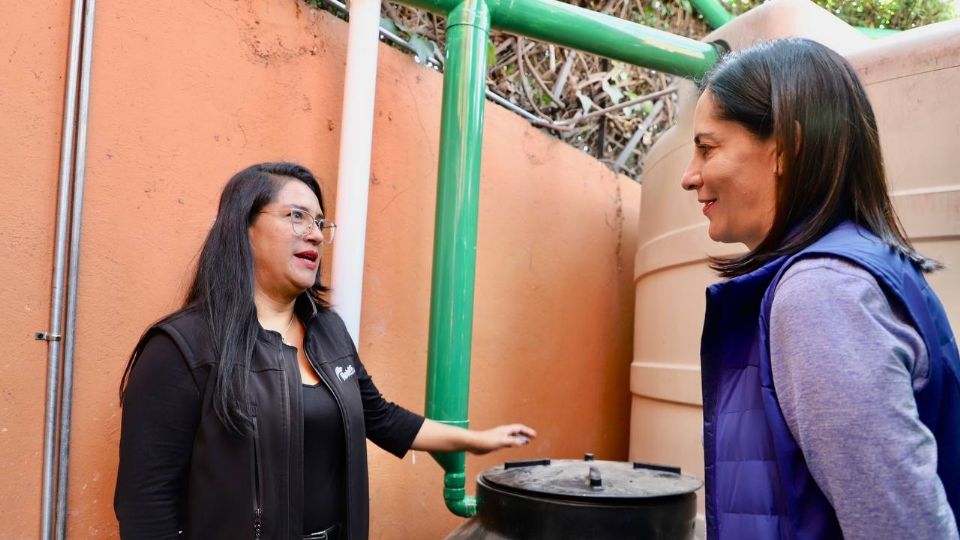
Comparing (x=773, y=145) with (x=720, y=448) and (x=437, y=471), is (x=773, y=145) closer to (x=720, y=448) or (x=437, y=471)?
(x=720, y=448)

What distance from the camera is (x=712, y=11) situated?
14.0 ft

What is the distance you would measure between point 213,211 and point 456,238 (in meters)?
0.78

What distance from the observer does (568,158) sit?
348cm

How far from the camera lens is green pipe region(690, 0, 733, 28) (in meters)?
4.22

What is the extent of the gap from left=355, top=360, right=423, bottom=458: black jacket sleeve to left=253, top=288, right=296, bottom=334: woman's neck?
0.26 metres

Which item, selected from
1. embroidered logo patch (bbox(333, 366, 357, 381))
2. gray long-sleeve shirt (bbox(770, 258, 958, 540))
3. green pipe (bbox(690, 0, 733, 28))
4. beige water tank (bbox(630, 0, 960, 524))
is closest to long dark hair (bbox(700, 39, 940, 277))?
gray long-sleeve shirt (bbox(770, 258, 958, 540))

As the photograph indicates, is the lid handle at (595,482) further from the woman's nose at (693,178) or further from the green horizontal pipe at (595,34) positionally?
the green horizontal pipe at (595,34)

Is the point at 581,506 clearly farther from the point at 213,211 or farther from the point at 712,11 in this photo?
the point at 712,11

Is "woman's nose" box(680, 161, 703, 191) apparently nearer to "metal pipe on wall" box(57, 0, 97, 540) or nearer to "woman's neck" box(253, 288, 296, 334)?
"woman's neck" box(253, 288, 296, 334)

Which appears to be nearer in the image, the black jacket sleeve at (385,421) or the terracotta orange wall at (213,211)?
the terracotta orange wall at (213,211)

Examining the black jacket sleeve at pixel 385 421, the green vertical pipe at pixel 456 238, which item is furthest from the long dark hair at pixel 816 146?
the green vertical pipe at pixel 456 238

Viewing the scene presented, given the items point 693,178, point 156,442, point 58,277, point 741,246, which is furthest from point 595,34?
point 156,442

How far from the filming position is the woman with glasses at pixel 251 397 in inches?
55.0

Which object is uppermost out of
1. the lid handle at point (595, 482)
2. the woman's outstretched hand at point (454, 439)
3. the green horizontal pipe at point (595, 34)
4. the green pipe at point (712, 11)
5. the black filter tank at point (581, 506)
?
the green pipe at point (712, 11)
